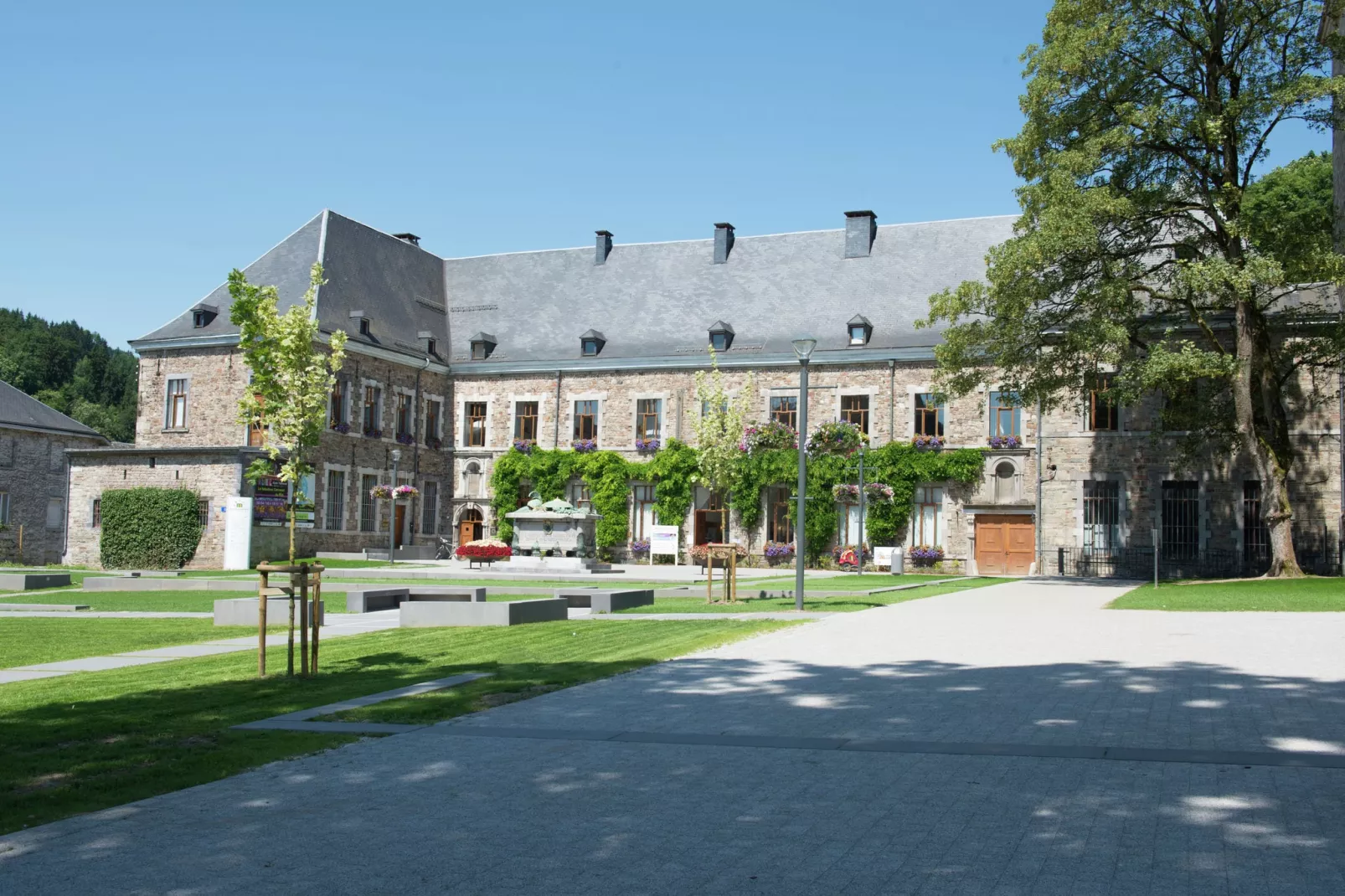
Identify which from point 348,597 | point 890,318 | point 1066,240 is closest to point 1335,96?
point 1066,240

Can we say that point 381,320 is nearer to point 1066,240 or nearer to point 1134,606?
point 1066,240

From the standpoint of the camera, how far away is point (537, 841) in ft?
16.6

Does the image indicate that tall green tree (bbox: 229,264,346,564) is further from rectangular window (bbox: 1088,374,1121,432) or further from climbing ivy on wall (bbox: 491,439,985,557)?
rectangular window (bbox: 1088,374,1121,432)

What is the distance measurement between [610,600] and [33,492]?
40167mm

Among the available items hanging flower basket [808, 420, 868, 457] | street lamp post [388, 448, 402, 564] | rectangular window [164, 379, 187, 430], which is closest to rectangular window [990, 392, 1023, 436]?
hanging flower basket [808, 420, 868, 457]

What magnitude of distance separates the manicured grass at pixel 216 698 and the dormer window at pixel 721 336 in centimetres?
2967

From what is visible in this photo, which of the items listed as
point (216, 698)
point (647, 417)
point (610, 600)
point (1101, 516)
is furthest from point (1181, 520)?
point (216, 698)

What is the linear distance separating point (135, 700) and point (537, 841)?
5.07m

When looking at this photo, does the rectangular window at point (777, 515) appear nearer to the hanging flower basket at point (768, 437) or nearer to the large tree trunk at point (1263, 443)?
the hanging flower basket at point (768, 437)

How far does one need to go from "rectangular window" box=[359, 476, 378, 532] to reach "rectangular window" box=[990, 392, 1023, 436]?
20.9 meters

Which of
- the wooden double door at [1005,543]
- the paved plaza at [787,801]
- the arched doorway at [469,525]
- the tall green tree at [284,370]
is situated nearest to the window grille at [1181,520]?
the wooden double door at [1005,543]

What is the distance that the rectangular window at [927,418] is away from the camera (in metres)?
41.1

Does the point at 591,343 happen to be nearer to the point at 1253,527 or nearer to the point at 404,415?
the point at 404,415

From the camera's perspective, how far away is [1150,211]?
95.1 ft
